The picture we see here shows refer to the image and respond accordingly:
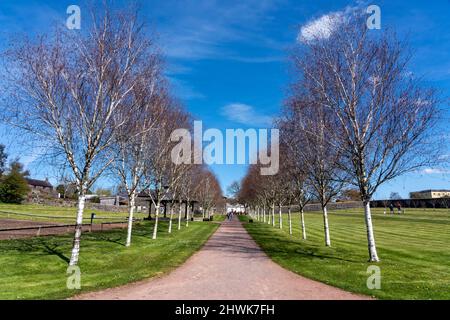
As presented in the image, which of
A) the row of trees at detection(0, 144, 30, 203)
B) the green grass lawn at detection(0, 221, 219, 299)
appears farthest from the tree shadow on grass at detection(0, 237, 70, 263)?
the row of trees at detection(0, 144, 30, 203)

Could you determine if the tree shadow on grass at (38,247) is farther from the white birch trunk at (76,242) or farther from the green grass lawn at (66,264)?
the white birch trunk at (76,242)

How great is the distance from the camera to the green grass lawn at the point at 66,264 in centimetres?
968

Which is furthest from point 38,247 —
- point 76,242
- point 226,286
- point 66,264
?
point 226,286

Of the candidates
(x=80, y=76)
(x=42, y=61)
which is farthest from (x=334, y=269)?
(x=42, y=61)

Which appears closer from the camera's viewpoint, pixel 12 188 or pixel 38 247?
pixel 38 247

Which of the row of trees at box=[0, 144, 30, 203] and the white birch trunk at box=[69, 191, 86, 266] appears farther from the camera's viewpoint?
the row of trees at box=[0, 144, 30, 203]

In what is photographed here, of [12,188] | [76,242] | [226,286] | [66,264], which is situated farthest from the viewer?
[12,188]

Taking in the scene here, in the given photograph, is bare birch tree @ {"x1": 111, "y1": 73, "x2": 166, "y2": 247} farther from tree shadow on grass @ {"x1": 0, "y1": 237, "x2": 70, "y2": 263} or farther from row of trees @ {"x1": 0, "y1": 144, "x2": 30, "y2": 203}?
row of trees @ {"x1": 0, "y1": 144, "x2": 30, "y2": 203}

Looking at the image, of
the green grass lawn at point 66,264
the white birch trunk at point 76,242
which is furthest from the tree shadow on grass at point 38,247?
the white birch trunk at point 76,242

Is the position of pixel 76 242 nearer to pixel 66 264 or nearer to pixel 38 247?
pixel 66 264

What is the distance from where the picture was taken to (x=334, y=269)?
13117 millimetres

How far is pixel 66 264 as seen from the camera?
13672mm

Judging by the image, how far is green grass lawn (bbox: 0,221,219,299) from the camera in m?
9.68

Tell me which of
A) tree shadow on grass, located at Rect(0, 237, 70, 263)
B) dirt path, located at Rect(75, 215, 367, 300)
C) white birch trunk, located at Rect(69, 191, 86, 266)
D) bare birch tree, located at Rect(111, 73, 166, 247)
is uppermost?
bare birch tree, located at Rect(111, 73, 166, 247)
